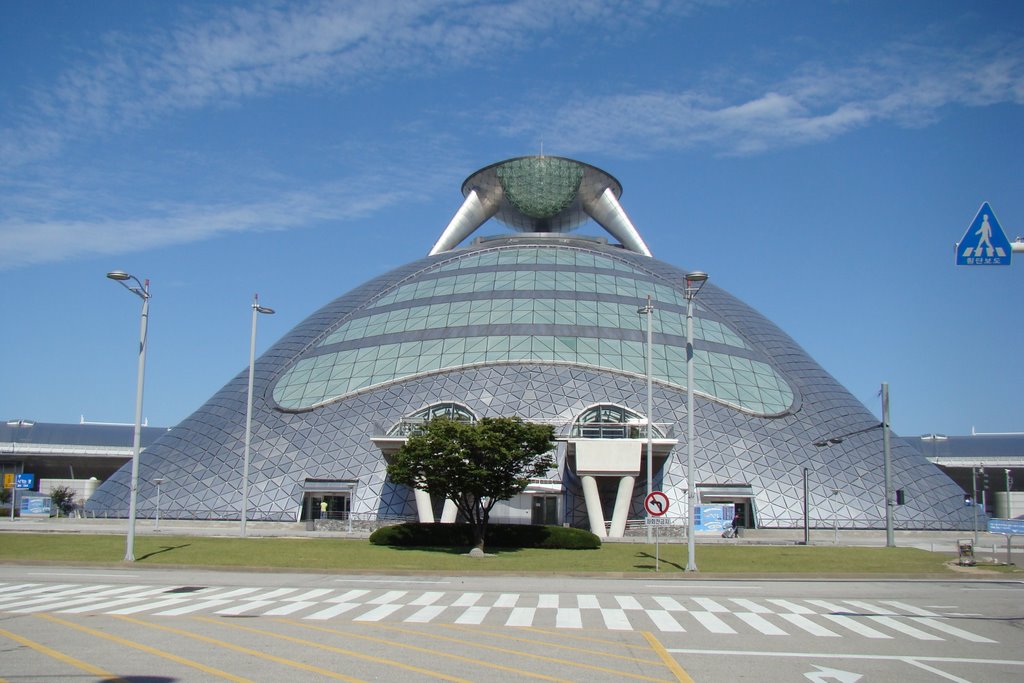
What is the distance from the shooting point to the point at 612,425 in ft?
180

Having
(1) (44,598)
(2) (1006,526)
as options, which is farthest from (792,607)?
(2) (1006,526)

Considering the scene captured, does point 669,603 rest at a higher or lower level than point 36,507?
higher

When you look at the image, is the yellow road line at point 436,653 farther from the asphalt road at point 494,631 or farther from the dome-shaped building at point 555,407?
the dome-shaped building at point 555,407

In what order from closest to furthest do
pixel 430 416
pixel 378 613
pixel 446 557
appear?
pixel 378 613 → pixel 446 557 → pixel 430 416

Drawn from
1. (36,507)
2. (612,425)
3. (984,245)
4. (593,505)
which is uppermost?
(984,245)

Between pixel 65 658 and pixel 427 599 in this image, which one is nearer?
pixel 65 658

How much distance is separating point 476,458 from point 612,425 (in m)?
16.7

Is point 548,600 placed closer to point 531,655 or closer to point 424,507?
point 531,655

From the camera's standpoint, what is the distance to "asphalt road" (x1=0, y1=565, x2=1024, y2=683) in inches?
546

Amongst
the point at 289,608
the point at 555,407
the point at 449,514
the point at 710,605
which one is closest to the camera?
the point at 289,608

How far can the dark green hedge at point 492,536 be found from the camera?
41875 mm

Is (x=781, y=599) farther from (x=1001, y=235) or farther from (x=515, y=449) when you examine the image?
(x=515, y=449)

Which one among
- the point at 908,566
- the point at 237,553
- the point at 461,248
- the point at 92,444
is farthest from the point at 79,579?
the point at 92,444

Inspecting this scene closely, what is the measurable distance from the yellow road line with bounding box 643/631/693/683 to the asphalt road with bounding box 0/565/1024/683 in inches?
1.4
